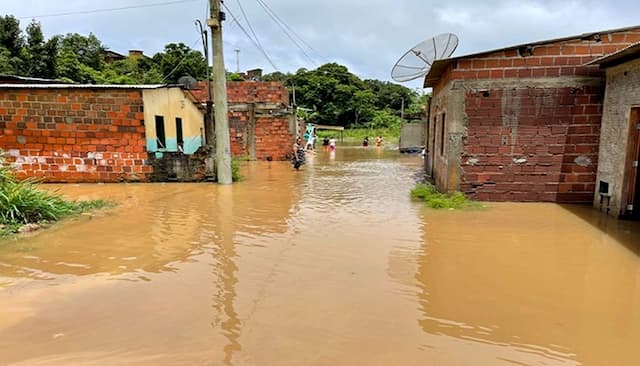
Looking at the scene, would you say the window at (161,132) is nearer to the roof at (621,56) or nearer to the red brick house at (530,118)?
the red brick house at (530,118)

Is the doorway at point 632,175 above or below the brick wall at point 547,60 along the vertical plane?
below

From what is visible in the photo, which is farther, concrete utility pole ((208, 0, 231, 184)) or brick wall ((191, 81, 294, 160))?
brick wall ((191, 81, 294, 160))

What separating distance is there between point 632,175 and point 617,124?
38.7 inches

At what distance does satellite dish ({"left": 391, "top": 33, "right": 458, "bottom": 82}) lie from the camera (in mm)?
10586

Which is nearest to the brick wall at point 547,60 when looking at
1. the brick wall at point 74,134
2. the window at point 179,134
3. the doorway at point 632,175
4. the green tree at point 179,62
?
the doorway at point 632,175

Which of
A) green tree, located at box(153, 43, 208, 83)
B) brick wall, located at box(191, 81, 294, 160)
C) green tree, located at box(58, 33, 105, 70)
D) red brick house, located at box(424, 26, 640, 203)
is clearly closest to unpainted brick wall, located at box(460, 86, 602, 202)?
red brick house, located at box(424, 26, 640, 203)

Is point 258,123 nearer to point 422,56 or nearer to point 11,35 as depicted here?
point 422,56

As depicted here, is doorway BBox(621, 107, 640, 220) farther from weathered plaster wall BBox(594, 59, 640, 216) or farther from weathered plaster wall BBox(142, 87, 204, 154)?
weathered plaster wall BBox(142, 87, 204, 154)

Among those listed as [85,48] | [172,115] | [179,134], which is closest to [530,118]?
[172,115]

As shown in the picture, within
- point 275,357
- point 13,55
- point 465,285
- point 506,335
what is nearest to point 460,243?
point 465,285

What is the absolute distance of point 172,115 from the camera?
14.4 meters

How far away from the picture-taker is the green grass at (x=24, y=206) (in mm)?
6254

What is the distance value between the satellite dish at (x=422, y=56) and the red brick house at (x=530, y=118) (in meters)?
2.34

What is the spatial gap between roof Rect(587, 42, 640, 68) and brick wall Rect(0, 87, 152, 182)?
10.7m
